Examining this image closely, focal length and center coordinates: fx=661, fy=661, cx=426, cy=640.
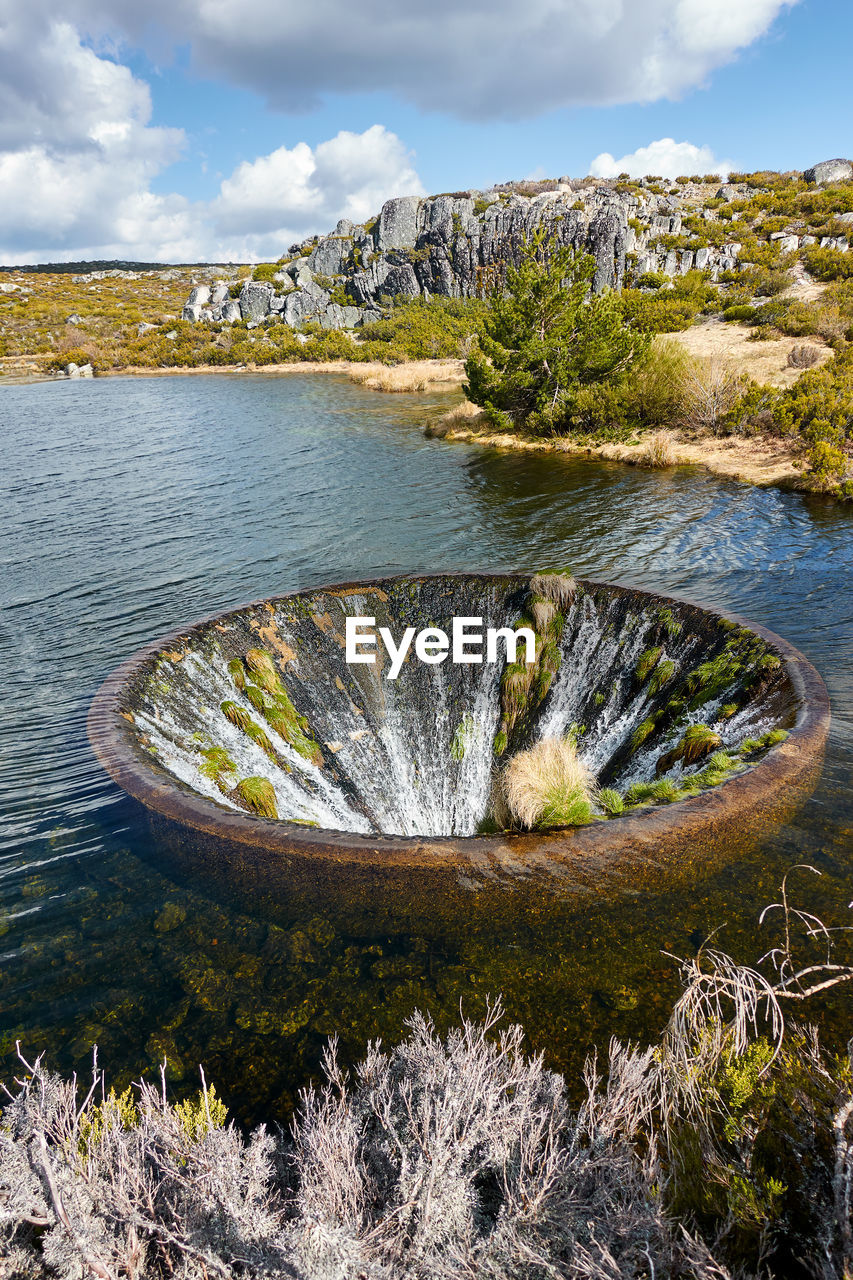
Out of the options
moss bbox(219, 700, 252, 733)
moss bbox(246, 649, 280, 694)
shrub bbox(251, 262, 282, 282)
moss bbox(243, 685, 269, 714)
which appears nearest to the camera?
moss bbox(219, 700, 252, 733)

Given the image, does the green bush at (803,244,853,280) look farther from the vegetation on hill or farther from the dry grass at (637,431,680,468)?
the dry grass at (637,431,680,468)

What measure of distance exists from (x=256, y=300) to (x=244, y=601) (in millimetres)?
90939

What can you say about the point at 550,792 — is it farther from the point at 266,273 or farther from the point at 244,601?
the point at 266,273

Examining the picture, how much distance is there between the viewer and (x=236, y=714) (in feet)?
36.0

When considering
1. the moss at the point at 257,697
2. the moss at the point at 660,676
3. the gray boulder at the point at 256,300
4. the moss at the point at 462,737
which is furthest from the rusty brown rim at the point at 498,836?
the gray boulder at the point at 256,300

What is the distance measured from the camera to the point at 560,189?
8438 centimetres

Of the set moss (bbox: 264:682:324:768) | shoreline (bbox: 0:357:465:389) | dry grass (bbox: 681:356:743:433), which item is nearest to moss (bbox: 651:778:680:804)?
moss (bbox: 264:682:324:768)

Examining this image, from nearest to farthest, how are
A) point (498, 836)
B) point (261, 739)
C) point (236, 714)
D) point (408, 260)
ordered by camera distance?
1. point (498, 836)
2. point (261, 739)
3. point (236, 714)
4. point (408, 260)

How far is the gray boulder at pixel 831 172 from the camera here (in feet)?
208

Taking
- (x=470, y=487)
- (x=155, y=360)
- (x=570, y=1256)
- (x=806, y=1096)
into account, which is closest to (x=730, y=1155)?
(x=806, y=1096)

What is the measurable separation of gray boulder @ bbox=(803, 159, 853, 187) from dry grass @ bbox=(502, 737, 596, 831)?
78756mm

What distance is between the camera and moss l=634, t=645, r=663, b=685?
37.8ft

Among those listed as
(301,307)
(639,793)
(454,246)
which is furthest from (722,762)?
(301,307)

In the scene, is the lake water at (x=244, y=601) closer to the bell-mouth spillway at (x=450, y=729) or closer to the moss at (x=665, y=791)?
the bell-mouth spillway at (x=450, y=729)
